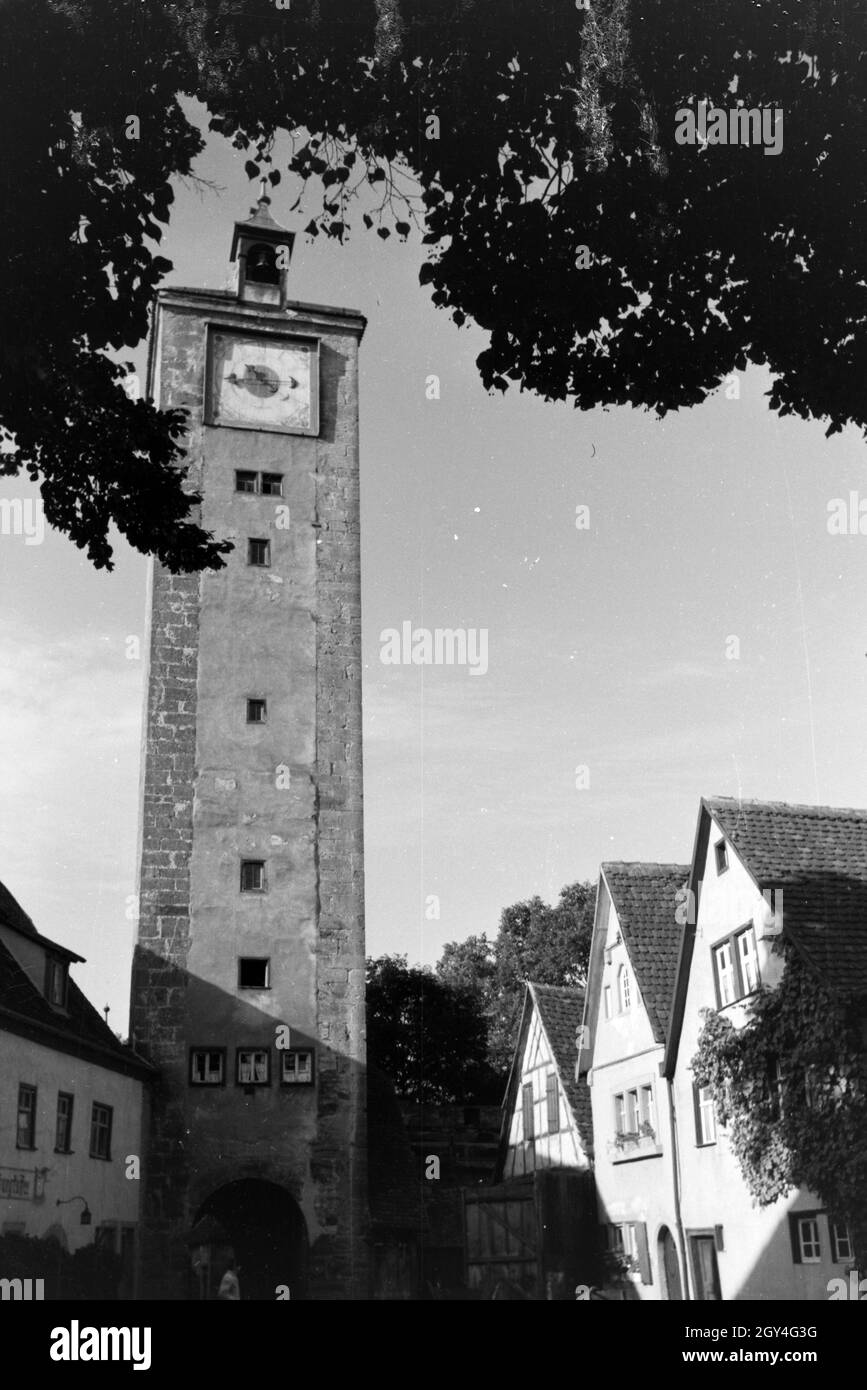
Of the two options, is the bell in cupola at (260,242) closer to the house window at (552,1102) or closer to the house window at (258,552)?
the house window at (258,552)

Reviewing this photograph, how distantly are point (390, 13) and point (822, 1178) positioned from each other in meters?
7.03

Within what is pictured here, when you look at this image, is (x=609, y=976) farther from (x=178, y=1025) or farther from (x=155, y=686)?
(x=155, y=686)

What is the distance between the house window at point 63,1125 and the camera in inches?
398

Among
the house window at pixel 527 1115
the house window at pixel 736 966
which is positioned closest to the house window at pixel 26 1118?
the house window at pixel 527 1115

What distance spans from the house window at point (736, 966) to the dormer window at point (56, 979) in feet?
17.5

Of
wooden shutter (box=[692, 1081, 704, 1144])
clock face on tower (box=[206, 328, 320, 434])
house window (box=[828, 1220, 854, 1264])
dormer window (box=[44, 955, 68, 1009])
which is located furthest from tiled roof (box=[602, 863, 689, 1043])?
clock face on tower (box=[206, 328, 320, 434])

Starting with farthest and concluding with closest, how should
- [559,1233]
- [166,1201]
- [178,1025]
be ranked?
[178,1025]
[166,1201]
[559,1233]

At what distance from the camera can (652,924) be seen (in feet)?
31.5

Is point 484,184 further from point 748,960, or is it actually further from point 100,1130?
point 100,1130

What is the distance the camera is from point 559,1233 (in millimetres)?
8422

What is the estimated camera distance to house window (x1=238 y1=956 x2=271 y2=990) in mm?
14617

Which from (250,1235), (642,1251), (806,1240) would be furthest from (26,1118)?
(250,1235)

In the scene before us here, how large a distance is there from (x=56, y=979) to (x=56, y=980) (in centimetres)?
1
